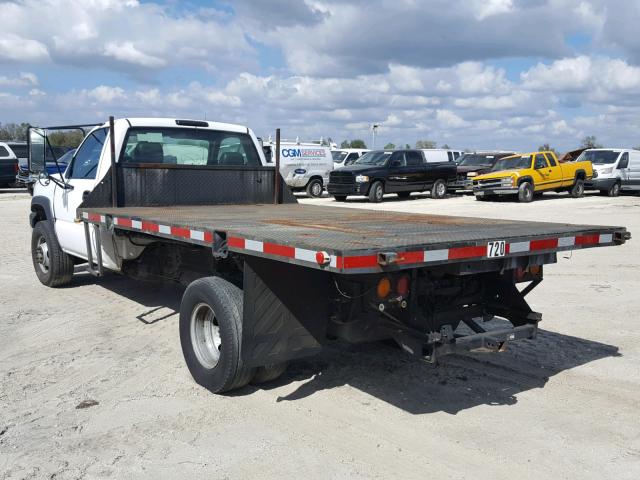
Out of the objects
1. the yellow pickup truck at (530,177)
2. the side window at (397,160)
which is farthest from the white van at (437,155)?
the yellow pickup truck at (530,177)

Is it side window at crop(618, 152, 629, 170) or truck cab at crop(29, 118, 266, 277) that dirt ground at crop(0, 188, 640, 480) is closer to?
truck cab at crop(29, 118, 266, 277)

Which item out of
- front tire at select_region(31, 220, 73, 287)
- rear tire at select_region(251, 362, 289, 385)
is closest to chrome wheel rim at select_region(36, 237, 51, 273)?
front tire at select_region(31, 220, 73, 287)

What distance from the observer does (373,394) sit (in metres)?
4.83

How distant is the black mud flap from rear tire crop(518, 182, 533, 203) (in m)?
19.0

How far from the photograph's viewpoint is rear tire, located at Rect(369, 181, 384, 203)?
2258 centimetres

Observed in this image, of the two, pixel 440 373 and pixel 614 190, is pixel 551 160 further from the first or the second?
pixel 440 373

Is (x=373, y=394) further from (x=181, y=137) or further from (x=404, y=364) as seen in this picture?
(x=181, y=137)

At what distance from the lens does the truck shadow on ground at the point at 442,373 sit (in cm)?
475

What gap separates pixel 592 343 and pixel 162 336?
4046 mm

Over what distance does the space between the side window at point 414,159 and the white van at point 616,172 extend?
6324mm

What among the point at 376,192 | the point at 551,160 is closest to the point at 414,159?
the point at 376,192

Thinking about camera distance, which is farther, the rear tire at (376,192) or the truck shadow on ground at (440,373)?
the rear tire at (376,192)

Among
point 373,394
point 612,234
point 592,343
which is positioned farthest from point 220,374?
point 592,343

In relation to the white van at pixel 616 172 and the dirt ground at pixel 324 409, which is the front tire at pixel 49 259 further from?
the white van at pixel 616 172
